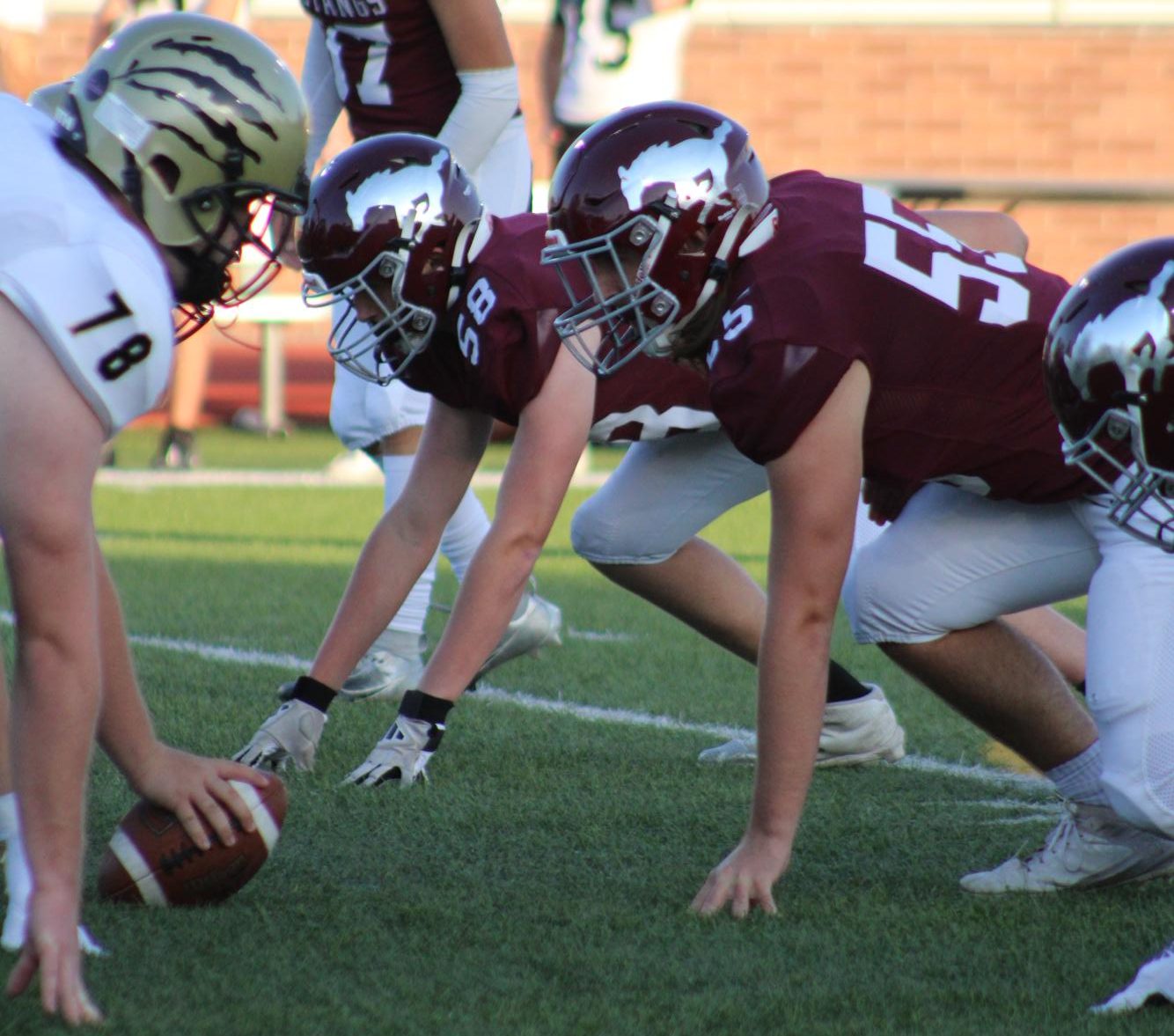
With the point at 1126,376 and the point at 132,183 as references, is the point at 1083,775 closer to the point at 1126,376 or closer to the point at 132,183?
the point at 1126,376

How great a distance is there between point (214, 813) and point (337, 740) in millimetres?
1098

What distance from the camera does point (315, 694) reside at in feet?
11.0

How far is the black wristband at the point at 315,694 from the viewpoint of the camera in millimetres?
3338

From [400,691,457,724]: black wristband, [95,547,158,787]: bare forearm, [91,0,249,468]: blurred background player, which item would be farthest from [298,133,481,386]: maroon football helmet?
[91,0,249,468]: blurred background player

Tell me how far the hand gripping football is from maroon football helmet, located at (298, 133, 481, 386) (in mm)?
889

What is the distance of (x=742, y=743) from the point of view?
12.0ft

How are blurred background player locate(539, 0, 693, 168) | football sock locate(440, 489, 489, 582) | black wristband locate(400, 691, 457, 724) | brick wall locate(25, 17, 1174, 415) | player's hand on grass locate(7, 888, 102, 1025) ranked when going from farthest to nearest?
brick wall locate(25, 17, 1174, 415) → blurred background player locate(539, 0, 693, 168) → football sock locate(440, 489, 489, 582) → black wristband locate(400, 691, 457, 724) → player's hand on grass locate(7, 888, 102, 1025)

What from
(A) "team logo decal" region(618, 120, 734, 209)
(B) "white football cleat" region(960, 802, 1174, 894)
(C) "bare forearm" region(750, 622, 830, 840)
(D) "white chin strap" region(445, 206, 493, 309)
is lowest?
(B) "white football cleat" region(960, 802, 1174, 894)

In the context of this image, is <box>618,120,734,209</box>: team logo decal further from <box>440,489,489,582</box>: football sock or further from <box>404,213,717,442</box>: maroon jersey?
<box>440,489,489,582</box>: football sock

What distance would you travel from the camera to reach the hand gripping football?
2.58m

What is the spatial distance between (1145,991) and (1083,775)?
695 mm

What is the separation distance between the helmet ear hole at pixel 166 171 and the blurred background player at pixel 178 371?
589 centimetres

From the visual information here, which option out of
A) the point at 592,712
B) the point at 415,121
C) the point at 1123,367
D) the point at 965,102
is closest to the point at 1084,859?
the point at 1123,367

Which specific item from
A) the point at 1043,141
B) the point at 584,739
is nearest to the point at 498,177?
the point at 584,739
